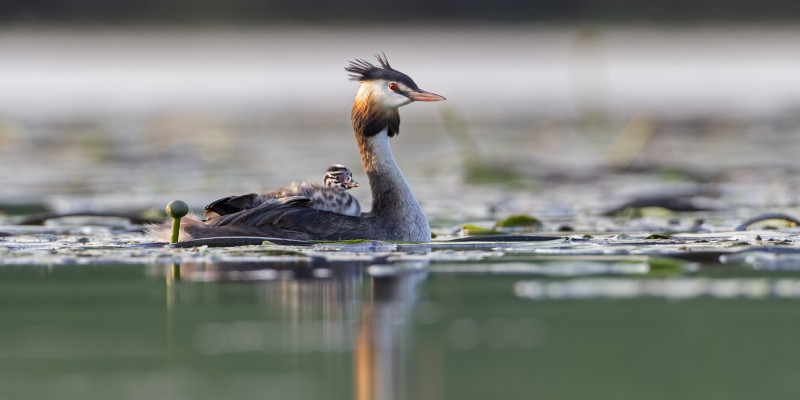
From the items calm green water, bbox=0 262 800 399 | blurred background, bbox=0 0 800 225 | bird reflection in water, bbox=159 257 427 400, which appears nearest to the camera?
calm green water, bbox=0 262 800 399

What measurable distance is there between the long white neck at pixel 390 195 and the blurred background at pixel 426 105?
6.05ft

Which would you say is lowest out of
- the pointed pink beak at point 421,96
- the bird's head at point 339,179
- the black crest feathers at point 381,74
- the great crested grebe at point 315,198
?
the great crested grebe at point 315,198

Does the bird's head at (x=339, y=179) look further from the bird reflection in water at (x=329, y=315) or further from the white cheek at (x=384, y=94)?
the bird reflection in water at (x=329, y=315)

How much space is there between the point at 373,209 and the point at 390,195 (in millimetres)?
165

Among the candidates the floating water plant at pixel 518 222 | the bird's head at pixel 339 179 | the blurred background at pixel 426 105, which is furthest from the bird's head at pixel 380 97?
the blurred background at pixel 426 105

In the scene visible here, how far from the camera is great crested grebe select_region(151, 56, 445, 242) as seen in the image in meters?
9.07

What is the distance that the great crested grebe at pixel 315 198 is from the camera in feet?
30.2

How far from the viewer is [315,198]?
917 cm

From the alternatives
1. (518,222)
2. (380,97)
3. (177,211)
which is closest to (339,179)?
(380,97)

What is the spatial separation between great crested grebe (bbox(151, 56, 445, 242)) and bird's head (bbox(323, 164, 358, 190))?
17 cm

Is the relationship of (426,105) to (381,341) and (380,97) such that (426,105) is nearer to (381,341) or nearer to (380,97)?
(380,97)

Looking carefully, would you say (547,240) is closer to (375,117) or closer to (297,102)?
(375,117)

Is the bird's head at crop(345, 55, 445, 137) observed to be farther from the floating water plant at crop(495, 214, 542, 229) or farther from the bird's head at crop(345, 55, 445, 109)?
the floating water plant at crop(495, 214, 542, 229)

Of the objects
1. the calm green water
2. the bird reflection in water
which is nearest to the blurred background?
the bird reflection in water
